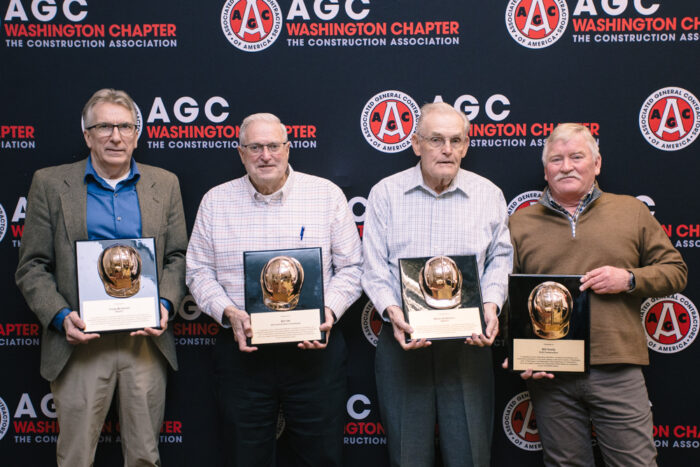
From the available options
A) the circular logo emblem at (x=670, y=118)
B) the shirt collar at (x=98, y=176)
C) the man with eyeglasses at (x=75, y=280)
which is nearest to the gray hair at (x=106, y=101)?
the man with eyeglasses at (x=75, y=280)

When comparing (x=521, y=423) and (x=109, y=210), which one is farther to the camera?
(x=521, y=423)

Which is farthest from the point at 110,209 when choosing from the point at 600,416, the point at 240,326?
the point at 600,416

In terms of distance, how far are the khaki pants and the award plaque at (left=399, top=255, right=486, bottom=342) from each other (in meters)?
1.22

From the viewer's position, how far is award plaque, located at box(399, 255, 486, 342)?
1.95 m

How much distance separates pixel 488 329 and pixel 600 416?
0.62 metres

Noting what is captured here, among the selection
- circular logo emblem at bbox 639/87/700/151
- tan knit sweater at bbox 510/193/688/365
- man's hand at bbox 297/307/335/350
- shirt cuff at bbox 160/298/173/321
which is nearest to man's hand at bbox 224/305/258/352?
man's hand at bbox 297/307/335/350

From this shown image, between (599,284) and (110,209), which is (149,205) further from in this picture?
(599,284)

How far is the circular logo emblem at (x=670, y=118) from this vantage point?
2.55 metres

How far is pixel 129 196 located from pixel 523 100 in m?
1.98

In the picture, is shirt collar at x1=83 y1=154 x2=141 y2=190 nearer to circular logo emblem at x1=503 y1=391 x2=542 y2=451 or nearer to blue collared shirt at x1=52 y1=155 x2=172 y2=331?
blue collared shirt at x1=52 y1=155 x2=172 y2=331

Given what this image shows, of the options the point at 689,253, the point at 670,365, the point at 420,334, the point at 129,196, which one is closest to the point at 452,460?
the point at 420,334

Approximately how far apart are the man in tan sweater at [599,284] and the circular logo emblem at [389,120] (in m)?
0.72

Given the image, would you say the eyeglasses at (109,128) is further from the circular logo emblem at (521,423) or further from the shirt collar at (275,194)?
the circular logo emblem at (521,423)

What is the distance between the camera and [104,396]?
7.23ft
